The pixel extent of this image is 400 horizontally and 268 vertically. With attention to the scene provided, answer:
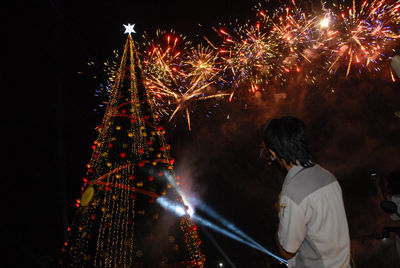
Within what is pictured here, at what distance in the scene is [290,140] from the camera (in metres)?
1.43

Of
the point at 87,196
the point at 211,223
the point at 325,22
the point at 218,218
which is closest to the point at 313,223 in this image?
the point at 325,22

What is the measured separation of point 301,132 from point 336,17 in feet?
23.3

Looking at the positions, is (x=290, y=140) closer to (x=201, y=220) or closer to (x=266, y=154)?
(x=266, y=154)

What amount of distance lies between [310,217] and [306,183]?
207mm

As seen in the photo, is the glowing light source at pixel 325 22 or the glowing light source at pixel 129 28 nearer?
the glowing light source at pixel 129 28

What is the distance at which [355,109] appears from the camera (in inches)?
364

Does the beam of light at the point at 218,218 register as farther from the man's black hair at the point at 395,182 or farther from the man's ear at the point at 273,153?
the man's ear at the point at 273,153

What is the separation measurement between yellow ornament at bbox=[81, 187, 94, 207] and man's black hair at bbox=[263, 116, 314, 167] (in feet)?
24.2

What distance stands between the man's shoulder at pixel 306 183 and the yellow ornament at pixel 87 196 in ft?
24.5

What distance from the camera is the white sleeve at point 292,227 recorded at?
1.24 meters

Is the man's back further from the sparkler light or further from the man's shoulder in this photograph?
the sparkler light

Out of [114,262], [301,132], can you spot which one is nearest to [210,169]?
[114,262]

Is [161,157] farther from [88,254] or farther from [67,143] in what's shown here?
[67,143]

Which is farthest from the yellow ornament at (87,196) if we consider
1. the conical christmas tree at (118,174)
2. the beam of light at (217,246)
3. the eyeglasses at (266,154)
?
the eyeglasses at (266,154)
